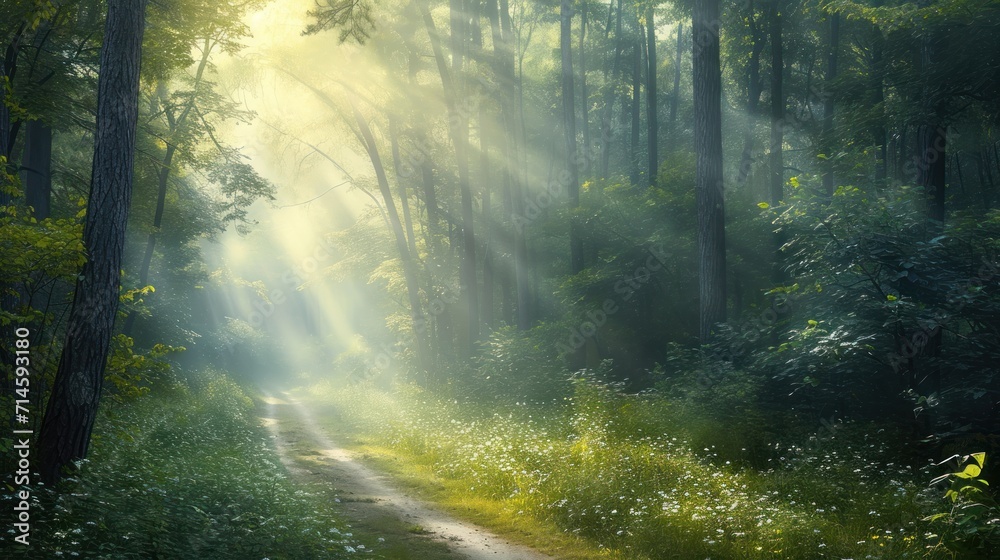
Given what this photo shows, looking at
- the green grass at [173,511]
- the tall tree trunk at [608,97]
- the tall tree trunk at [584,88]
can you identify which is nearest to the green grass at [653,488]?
the green grass at [173,511]

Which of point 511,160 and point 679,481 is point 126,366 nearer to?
point 679,481

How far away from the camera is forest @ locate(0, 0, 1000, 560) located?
7090mm

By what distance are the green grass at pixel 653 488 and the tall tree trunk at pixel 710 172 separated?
2559mm

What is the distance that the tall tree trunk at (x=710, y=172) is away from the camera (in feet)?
42.4

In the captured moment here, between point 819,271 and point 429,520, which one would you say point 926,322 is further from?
point 429,520

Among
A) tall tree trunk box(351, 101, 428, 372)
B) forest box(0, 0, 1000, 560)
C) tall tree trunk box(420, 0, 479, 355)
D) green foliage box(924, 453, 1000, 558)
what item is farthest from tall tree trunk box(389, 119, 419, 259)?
green foliage box(924, 453, 1000, 558)

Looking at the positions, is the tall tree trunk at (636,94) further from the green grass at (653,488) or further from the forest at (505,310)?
the green grass at (653,488)

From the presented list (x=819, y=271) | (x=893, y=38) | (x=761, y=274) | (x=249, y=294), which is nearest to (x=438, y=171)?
(x=761, y=274)

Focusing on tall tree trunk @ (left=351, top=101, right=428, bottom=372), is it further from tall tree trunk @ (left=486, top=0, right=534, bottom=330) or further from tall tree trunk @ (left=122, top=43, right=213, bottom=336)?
tall tree trunk @ (left=122, top=43, right=213, bottom=336)

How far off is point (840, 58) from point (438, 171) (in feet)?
56.4

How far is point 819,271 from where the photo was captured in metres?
9.94

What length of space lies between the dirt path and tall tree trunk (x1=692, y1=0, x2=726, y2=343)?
6459 mm

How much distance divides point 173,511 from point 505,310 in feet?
69.9

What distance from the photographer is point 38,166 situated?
13109 mm
